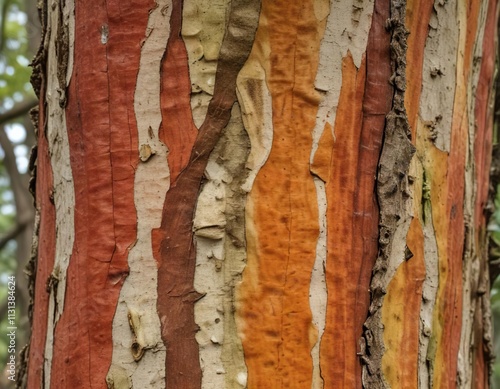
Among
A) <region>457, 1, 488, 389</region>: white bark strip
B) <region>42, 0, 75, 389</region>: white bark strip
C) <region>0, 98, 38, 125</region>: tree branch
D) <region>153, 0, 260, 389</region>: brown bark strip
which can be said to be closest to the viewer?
<region>153, 0, 260, 389</region>: brown bark strip

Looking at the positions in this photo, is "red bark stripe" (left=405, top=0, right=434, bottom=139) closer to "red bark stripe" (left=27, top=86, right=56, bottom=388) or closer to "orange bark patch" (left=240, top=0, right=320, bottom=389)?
"orange bark patch" (left=240, top=0, right=320, bottom=389)

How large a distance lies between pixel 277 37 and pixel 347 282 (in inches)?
19.2

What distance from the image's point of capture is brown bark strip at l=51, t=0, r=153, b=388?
127 centimetres

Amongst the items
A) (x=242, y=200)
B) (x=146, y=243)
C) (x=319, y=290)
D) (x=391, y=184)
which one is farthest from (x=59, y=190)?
(x=391, y=184)

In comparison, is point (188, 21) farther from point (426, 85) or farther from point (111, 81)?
point (426, 85)

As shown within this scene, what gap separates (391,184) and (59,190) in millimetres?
679

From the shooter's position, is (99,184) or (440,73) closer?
(99,184)

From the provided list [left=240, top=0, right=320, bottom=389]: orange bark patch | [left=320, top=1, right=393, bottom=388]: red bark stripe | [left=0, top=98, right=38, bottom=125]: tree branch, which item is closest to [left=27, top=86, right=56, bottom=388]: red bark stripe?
[left=240, top=0, right=320, bottom=389]: orange bark patch

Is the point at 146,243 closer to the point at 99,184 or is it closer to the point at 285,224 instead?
the point at 99,184

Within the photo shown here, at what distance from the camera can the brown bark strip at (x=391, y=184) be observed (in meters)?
1.27

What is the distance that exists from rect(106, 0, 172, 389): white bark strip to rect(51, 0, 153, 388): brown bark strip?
0.02m

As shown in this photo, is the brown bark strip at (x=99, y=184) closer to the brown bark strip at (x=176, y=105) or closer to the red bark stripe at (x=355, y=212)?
the brown bark strip at (x=176, y=105)

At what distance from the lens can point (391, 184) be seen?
132cm

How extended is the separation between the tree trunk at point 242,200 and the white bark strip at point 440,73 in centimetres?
3
